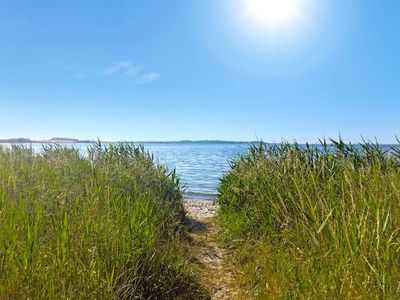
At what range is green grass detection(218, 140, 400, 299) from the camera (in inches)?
124

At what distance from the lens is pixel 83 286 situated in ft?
10.5

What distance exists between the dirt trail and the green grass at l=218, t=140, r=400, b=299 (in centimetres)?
25

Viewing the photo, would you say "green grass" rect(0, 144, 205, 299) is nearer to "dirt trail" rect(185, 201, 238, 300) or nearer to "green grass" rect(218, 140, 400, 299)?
"dirt trail" rect(185, 201, 238, 300)

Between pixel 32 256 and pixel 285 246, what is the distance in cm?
357

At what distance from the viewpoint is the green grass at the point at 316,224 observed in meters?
3.14

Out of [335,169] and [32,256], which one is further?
[335,169]

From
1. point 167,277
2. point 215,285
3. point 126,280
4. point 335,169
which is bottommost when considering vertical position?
point 215,285

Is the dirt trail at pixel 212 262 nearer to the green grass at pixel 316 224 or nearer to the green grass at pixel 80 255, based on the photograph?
the green grass at pixel 316 224

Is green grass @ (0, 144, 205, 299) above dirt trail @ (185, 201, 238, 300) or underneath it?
above

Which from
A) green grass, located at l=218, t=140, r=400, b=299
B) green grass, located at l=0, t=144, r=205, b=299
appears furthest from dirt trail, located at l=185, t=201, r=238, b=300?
green grass, located at l=0, t=144, r=205, b=299

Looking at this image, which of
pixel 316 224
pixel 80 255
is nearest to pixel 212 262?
pixel 316 224

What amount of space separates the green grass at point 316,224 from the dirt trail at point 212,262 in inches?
9.9

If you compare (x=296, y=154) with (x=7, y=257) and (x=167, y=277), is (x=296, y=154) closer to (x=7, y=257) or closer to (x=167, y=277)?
(x=167, y=277)

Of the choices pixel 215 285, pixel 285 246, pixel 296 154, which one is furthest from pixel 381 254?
pixel 296 154
